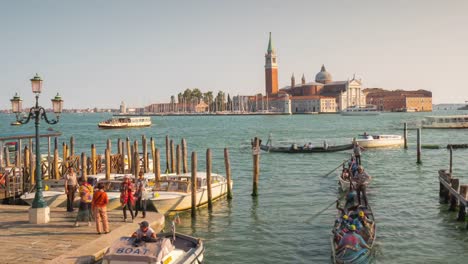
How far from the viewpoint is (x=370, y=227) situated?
14484 millimetres

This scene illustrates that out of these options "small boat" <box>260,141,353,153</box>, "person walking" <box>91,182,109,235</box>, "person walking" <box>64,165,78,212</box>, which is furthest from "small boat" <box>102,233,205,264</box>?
"small boat" <box>260,141,353,153</box>

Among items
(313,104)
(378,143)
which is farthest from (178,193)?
(313,104)

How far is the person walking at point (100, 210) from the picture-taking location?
1257cm

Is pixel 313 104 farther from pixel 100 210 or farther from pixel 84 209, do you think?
Result: pixel 100 210

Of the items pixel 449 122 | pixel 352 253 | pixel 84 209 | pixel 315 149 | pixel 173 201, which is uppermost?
pixel 449 122

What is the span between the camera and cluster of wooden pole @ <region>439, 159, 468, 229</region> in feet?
55.0

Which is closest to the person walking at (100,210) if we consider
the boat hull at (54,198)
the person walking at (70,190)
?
the person walking at (70,190)

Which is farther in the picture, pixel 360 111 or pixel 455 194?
pixel 360 111

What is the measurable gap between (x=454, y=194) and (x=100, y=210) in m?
11.9

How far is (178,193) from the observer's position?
64.2ft

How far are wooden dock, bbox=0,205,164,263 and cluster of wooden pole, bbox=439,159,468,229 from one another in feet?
31.8

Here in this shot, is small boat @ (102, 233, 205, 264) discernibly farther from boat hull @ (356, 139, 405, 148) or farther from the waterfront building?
the waterfront building

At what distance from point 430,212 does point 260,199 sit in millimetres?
7034

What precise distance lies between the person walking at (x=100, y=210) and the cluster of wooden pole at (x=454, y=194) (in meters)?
10.7
